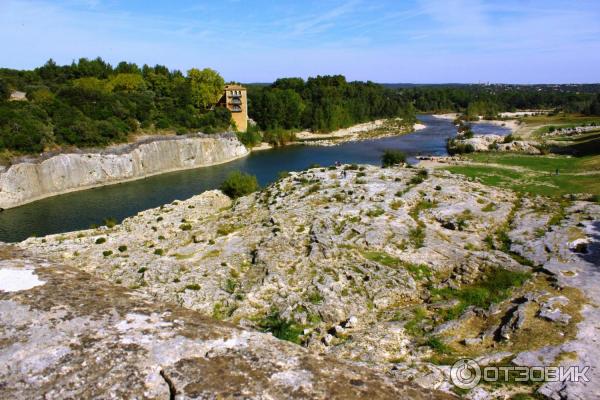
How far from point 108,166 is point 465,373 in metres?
73.5

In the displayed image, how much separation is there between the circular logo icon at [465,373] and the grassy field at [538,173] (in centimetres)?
3357

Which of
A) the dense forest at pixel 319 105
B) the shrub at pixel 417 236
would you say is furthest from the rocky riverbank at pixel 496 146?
the shrub at pixel 417 236

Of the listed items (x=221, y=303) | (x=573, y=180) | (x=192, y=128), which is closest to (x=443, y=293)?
(x=221, y=303)

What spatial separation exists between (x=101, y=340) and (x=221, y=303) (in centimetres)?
1642

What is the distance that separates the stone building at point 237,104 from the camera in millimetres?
116875

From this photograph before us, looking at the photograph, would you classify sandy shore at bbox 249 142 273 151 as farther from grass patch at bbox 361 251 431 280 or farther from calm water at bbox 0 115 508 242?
grass patch at bbox 361 251 431 280

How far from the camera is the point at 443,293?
23.0m

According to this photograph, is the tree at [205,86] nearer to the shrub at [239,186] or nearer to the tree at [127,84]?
the tree at [127,84]

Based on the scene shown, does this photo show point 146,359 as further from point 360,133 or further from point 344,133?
point 344,133

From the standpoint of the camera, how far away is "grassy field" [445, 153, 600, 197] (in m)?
44.7

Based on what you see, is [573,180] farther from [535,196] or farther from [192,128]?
[192,128]

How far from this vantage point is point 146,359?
6793 millimetres

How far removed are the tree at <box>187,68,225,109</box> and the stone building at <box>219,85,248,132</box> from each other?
15.5 feet

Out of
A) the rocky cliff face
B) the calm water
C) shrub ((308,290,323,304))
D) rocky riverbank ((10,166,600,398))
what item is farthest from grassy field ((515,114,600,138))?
shrub ((308,290,323,304))
